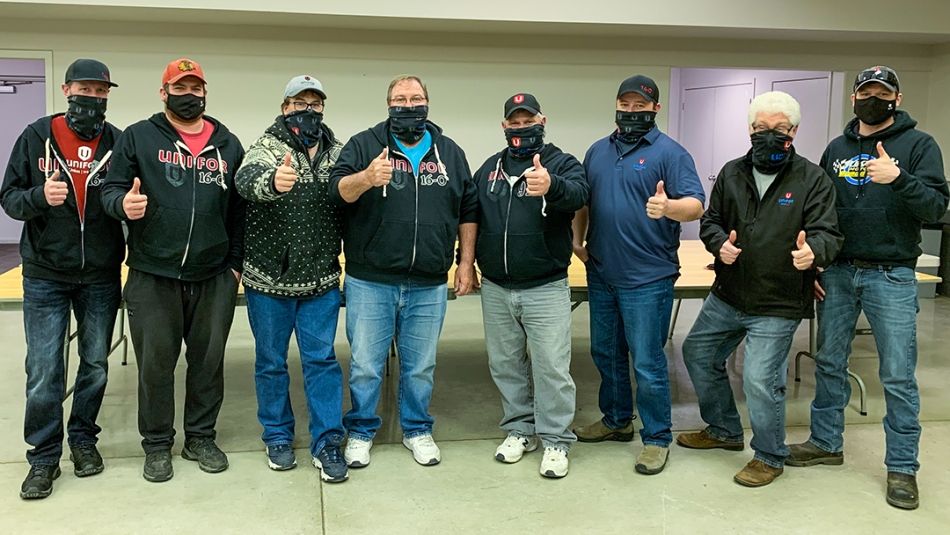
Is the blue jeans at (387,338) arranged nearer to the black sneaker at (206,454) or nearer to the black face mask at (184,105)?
the black sneaker at (206,454)

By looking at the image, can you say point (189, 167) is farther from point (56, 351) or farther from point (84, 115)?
point (56, 351)

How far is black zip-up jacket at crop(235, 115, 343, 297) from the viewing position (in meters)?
3.26

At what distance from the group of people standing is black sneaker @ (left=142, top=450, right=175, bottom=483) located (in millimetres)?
10

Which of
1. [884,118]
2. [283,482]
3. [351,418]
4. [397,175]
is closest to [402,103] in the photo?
[397,175]

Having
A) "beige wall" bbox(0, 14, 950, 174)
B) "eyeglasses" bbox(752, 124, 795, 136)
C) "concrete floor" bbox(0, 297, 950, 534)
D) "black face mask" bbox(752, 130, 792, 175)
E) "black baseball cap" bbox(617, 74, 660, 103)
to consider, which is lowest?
"concrete floor" bbox(0, 297, 950, 534)

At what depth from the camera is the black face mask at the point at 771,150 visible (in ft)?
10.4

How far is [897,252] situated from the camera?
10.4 ft

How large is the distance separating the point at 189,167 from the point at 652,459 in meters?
2.31

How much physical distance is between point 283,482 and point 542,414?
1.14m

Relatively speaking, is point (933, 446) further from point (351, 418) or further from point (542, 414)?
point (351, 418)

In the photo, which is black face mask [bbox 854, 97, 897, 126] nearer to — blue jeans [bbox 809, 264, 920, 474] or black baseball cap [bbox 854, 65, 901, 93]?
black baseball cap [bbox 854, 65, 901, 93]

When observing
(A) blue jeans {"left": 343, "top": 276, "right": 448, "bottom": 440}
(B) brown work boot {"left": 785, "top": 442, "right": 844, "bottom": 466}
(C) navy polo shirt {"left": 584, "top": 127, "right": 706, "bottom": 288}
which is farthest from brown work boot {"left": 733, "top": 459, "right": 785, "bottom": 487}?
(A) blue jeans {"left": 343, "top": 276, "right": 448, "bottom": 440}

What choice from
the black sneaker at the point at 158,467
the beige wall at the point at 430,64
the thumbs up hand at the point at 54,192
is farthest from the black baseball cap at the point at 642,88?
the beige wall at the point at 430,64

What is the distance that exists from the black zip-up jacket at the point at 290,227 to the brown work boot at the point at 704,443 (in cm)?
185
